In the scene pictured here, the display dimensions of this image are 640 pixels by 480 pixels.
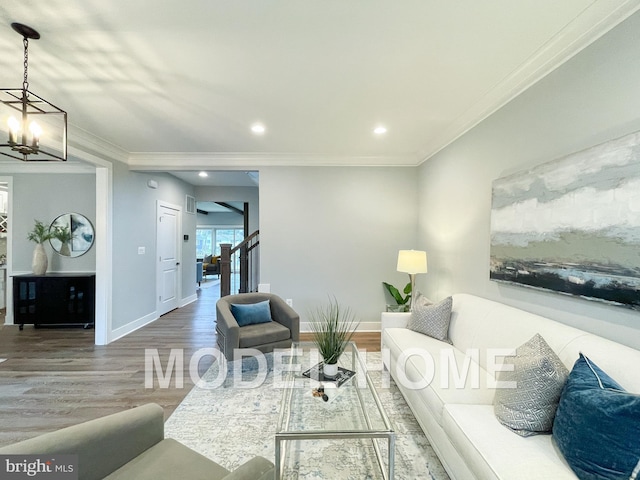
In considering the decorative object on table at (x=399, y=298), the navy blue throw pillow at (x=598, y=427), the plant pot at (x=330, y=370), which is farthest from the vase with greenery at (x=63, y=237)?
the navy blue throw pillow at (x=598, y=427)

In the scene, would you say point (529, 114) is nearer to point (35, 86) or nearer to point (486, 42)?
point (486, 42)

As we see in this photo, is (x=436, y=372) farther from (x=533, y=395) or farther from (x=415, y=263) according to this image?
(x=415, y=263)

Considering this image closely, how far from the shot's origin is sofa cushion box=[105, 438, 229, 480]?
3.60ft

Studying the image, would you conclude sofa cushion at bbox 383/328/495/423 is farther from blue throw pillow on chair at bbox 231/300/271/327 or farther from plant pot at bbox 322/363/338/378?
blue throw pillow on chair at bbox 231/300/271/327

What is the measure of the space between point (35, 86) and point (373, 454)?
3.82 meters

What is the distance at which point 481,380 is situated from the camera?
1851 mm

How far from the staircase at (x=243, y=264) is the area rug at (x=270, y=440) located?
8.19ft

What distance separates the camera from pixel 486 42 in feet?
5.95

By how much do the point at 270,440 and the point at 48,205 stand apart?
525 centimetres

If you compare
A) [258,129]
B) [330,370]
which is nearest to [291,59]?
[258,129]

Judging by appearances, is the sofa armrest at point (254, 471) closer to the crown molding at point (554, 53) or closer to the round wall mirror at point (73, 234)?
the crown molding at point (554, 53)

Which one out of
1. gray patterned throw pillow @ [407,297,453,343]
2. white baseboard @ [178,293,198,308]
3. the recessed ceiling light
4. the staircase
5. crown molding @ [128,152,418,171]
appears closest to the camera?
gray patterned throw pillow @ [407,297,453,343]

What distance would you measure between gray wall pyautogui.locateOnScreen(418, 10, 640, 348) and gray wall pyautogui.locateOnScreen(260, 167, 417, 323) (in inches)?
26.1

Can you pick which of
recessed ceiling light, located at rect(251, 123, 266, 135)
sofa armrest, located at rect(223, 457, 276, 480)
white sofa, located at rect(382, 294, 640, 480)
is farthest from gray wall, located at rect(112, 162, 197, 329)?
sofa armrest, located at rect(223, 457, 276, 480)
